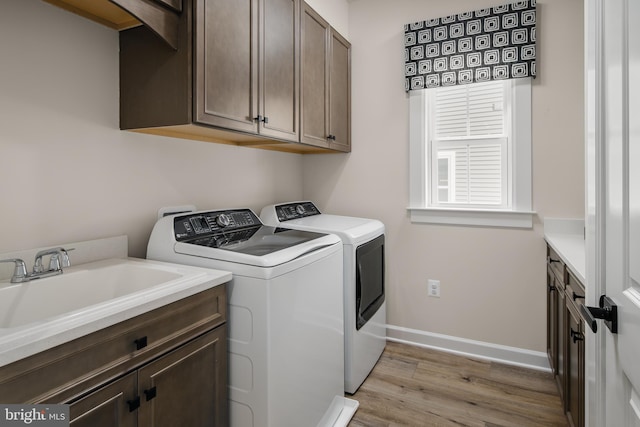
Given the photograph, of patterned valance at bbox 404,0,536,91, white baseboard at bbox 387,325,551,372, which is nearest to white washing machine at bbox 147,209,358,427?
white baseboard at bbox 387,325,551,372

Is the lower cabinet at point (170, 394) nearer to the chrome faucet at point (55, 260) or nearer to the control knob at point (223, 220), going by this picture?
the chrome faucet at point (55, 260)

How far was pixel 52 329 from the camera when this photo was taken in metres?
0.83

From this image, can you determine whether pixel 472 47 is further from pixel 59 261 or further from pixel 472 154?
pixel 59 261

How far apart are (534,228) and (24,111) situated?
277cm

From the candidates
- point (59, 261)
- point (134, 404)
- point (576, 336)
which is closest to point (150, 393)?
point (134, 404)

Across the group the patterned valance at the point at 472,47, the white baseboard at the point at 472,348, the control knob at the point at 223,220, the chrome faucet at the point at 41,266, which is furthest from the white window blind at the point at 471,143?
the chrome faucet at the point at 41,266

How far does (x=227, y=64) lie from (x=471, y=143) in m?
1.80

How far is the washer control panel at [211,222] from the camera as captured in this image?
1666mm

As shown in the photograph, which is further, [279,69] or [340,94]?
[340,94]

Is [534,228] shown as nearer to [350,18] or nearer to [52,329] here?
[350,18]

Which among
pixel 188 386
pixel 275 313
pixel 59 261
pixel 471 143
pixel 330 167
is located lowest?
pixel 188 386

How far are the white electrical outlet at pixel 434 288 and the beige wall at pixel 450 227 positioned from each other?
0.14ft

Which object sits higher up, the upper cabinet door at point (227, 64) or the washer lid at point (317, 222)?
the upper cabinet door at point (227, 64)

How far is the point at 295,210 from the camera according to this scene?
2.64m
